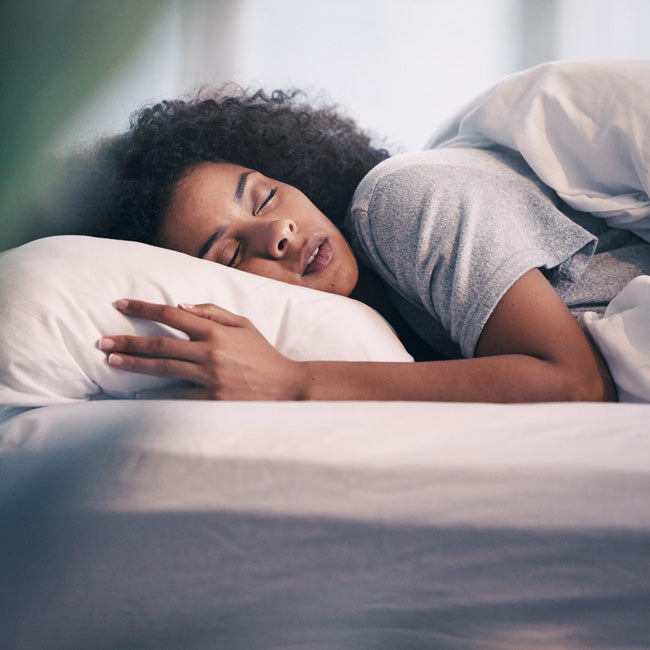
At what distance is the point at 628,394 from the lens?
634 mm

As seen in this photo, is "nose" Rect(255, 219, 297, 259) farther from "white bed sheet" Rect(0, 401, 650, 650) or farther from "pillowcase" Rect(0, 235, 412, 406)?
"white bed sheet" Rect(0, 401, 650, 650)

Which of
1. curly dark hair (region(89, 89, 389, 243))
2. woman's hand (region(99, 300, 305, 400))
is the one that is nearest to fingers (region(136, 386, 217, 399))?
woman's hand (region(99, 300, 305, 400))

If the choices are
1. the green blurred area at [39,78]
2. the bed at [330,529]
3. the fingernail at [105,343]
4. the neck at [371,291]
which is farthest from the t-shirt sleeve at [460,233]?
the green blurred area at [39,78]

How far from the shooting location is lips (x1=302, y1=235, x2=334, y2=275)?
0.86 meters

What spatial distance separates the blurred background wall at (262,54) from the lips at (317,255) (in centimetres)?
24

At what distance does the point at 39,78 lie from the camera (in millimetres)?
274

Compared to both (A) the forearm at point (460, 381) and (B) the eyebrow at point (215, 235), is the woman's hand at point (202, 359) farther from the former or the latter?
(B) the eyebrow at point (215, 235)

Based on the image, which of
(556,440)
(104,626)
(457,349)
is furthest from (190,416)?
(457,349)

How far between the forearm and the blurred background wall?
1.09ft

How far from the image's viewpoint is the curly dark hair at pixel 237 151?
893mm

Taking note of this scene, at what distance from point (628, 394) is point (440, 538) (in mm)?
339

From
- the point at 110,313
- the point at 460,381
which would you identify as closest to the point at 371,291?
the point at 460,381

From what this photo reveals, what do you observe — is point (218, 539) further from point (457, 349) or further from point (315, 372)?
point (457, 349)

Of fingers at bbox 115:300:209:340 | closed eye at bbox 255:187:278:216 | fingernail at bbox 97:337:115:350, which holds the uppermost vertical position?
closed eye at bbox 255:187:278:216
